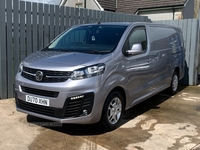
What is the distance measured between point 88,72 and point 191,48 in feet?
19.0

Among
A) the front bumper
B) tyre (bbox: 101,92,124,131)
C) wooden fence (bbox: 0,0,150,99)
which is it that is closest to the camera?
the front bumper

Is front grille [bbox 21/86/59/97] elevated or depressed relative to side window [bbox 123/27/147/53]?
depressed

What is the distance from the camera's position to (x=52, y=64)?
398 centimetres

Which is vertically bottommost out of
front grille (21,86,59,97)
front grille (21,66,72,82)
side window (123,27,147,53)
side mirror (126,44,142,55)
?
front grille (21,86,59,97)

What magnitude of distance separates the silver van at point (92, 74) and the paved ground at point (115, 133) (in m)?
0.34

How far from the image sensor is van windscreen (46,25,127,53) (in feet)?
15.0

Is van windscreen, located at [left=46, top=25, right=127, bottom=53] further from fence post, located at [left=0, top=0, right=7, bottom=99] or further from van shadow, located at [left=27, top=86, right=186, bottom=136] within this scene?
fence post, located at [left=0, top=0, right=7, bottom=99]

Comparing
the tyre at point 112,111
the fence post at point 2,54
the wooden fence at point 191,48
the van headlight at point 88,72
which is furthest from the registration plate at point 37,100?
the wooden fence at point 191,48

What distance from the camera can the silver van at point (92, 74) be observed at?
3.77 metres

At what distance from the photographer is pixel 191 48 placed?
8.51 metres

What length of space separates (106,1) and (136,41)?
18440mm

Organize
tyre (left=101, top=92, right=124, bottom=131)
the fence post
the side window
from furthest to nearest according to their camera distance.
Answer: the fence post, the side window, tyre (left=101, top=92, right=124, bottom=131)

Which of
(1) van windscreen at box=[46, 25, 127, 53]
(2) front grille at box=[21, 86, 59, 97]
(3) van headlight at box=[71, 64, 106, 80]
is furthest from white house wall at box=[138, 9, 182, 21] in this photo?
(2) front grille at box=[21, 86, 59, 97]

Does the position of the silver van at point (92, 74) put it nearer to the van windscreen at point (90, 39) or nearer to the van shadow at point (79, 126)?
the van windscreen at point (90, 39)
